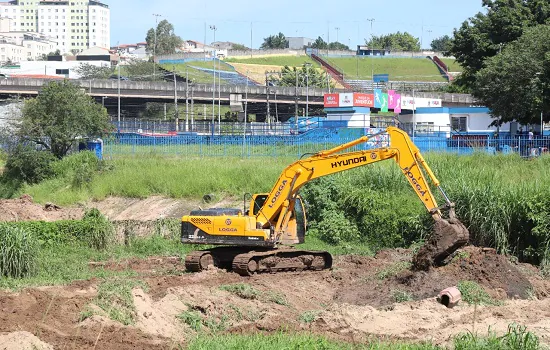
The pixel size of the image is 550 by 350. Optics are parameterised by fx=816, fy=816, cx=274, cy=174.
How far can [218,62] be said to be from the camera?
124 meters

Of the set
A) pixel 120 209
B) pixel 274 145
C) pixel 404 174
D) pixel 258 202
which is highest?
pixel 404 174

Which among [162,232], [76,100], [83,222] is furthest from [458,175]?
[76,100]

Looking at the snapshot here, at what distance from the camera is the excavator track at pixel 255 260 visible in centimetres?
2008

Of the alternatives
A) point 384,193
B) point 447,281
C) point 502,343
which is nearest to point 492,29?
point 384,193

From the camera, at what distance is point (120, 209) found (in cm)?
3441

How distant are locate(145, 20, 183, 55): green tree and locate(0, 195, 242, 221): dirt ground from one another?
131 m

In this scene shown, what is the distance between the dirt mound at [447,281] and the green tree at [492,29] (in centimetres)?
4196

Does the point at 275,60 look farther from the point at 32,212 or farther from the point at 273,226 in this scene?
the point at 273,226

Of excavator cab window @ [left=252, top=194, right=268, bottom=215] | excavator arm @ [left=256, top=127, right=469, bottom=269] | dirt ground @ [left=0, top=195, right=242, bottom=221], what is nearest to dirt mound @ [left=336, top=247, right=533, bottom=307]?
excavator arm @ [left=256, top=127, right=469, bottom=269]

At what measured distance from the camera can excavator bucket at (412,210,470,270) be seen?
17.6 meters

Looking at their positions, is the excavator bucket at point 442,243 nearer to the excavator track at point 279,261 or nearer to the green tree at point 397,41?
the excavator track at point 279,261

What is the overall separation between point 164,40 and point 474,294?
160 metres

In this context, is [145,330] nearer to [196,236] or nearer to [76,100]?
[196,236]

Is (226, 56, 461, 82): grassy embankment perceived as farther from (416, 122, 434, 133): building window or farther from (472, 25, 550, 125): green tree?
(472, 25, 550, 125): green tree
